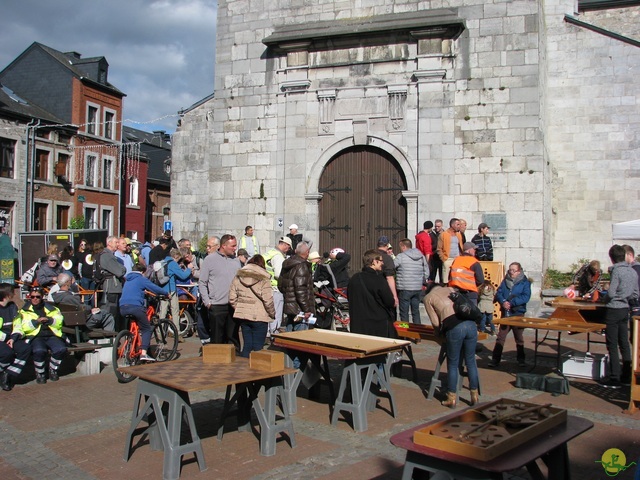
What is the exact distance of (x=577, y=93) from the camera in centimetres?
1540

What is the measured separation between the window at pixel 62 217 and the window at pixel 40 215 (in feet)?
3.33

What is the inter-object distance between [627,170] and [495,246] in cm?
408

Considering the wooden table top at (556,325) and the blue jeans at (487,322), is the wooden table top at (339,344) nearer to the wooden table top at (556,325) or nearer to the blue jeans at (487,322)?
the wooden table top at (556,325)

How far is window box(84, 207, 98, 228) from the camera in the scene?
3625 cm

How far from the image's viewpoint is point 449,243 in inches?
500

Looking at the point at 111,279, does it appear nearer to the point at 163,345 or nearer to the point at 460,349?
the point at 163,345

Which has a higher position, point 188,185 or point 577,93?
point 577,93

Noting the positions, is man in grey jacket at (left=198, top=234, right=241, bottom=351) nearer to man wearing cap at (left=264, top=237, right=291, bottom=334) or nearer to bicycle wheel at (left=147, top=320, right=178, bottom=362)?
bicycle wheel at (left=147, top=320, right=178, bottom=362)

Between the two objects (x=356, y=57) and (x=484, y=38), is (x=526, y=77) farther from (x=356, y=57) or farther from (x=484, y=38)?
(x=356, y=57)

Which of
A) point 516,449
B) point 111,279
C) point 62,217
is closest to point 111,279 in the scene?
point 111,279

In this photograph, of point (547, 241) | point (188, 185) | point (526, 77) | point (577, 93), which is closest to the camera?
point (526, 77)

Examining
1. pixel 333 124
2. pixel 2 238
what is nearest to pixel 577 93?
pixel 333 124

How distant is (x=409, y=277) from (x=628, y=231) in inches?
149

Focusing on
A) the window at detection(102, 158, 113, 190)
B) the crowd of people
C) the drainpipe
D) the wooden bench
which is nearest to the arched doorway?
the crowd of people
